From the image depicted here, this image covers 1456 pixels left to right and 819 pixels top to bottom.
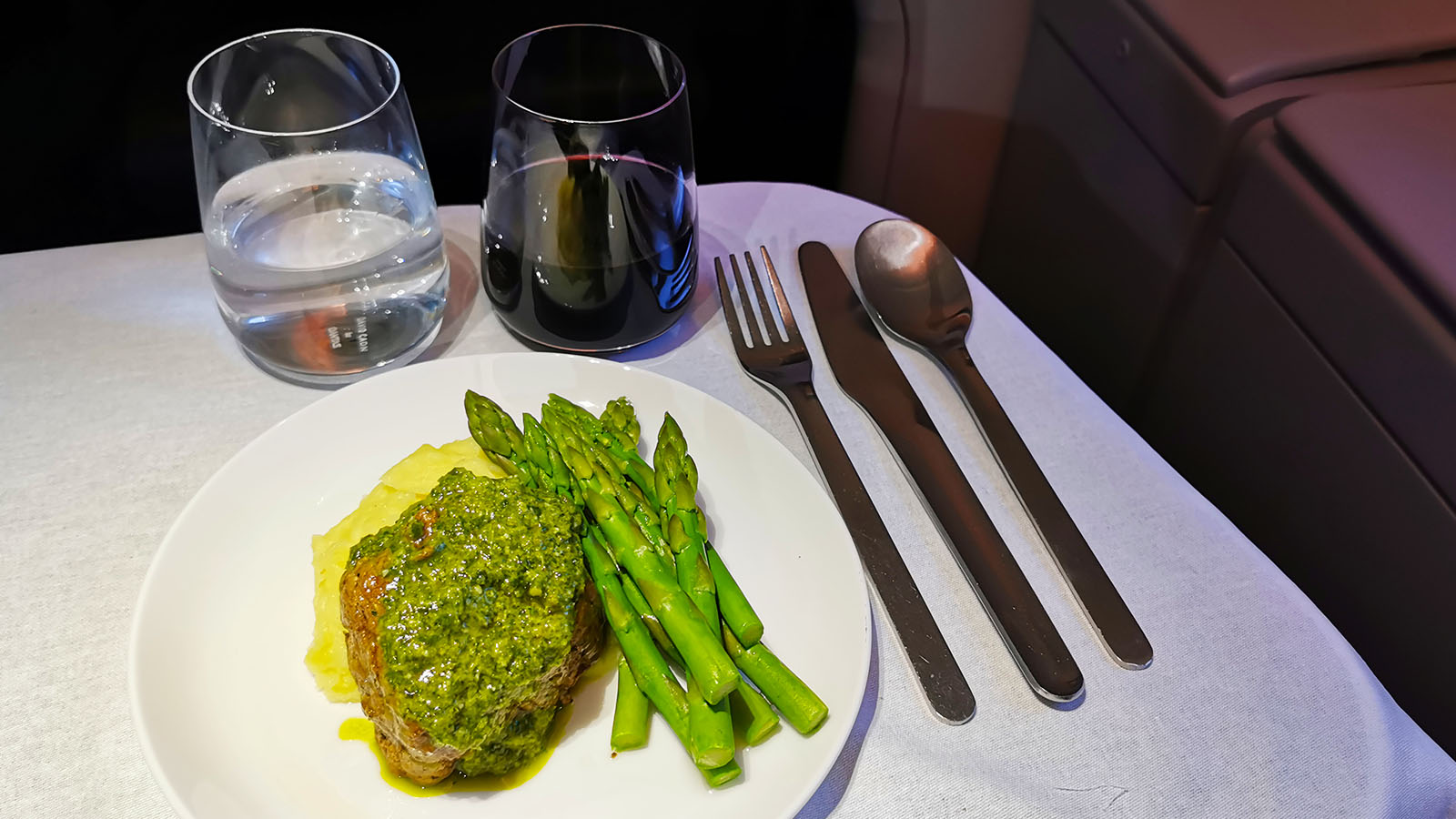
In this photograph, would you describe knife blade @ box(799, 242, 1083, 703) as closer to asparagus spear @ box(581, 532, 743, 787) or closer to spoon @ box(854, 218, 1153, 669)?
spoon @ box(854, 218, 1153, 669)

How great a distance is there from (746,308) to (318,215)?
0.45 metres

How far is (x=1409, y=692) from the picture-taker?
4.61 feet

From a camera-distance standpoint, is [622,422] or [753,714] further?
[622,422]

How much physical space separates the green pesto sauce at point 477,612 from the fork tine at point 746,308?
0.39 meters

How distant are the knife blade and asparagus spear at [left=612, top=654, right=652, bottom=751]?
1.07 feet

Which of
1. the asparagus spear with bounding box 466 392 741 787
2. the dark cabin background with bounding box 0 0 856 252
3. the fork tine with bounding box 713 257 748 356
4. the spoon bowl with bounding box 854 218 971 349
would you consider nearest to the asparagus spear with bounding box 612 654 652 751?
the asparagus spear with bounding box 466 392 741 787

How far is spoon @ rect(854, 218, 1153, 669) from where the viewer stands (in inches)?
37.4

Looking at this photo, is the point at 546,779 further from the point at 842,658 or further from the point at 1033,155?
the point at 1033,155

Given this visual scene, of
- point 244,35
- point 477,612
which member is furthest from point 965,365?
point 244,35

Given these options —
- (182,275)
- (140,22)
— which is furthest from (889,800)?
(140,22)

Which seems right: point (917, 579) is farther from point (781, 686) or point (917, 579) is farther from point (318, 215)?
point (318, 215)

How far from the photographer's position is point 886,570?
3.13ft

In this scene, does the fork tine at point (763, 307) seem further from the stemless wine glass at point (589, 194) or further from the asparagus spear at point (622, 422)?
the asparagus spear at point (622, 422)

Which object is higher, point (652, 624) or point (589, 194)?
point (589, 194)
